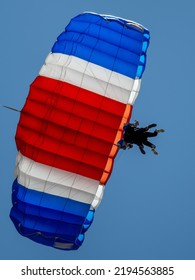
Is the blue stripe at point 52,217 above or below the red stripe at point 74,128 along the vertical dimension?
below

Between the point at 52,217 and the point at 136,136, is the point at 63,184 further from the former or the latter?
the point at 136,136

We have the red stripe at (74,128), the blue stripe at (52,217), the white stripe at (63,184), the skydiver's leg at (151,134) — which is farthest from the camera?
the blue stripe at (52,217)

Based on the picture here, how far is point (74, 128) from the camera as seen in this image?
460 inches

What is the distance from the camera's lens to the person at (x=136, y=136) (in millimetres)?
11777

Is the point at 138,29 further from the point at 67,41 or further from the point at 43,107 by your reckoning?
the point at 43,107

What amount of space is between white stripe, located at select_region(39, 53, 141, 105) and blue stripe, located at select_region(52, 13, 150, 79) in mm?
126

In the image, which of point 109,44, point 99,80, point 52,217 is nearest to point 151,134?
point 99,80

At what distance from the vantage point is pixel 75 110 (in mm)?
11719

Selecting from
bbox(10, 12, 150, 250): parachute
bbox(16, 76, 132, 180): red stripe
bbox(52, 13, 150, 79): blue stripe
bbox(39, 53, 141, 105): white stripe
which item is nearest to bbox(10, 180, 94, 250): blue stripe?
bbox(10, 12, 150, 250): parachute

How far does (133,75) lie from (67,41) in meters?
1.74

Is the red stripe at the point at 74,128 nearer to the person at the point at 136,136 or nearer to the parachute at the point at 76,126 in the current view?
the parachute at the point at 76,126

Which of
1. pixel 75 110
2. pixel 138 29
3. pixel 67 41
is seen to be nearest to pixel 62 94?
pixel 75 110

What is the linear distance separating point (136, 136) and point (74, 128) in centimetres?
138

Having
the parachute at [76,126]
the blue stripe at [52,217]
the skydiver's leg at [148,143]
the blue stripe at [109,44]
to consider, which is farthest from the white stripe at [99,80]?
the blue stripe at [52,217]
